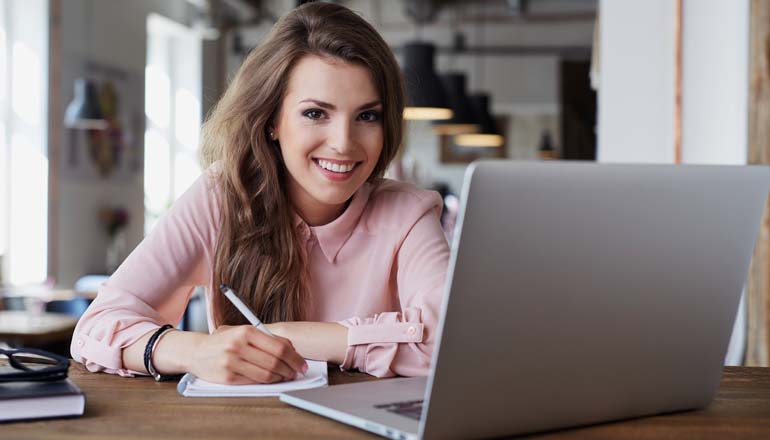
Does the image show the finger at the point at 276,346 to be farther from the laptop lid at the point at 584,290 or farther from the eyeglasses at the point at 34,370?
the laptop lid at the point at 584,290

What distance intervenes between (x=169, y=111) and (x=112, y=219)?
1934mm

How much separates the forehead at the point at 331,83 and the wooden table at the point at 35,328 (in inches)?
124

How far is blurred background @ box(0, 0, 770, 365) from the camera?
3.18m

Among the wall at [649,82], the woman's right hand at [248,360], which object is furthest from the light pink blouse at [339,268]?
the wall at [649,82]

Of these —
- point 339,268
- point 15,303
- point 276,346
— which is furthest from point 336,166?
point 15,303

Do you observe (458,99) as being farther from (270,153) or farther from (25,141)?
(270,153)

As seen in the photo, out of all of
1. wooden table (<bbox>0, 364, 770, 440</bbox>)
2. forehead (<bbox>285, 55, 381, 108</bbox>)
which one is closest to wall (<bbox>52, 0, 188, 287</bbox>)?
forehead (<bbox>285, 55, 381, 108</bbox>)

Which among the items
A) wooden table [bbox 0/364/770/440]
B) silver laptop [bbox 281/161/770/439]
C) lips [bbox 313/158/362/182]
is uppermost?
lips [bbox 313/158/362/182]

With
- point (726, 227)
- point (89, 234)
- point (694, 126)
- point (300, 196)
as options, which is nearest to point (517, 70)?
point (89, 234)

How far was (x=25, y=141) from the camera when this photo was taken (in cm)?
746

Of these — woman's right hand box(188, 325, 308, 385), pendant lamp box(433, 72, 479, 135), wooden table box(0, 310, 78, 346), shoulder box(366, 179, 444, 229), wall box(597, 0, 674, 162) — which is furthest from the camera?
pendant lamp box(433, 72, 479, 135)

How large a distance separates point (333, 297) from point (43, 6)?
658cm

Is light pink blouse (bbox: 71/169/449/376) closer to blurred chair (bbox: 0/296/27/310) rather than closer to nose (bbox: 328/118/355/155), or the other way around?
nose (bbox: 328/118/355/155)

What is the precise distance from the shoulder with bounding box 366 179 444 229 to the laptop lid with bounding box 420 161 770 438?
2.71ft
